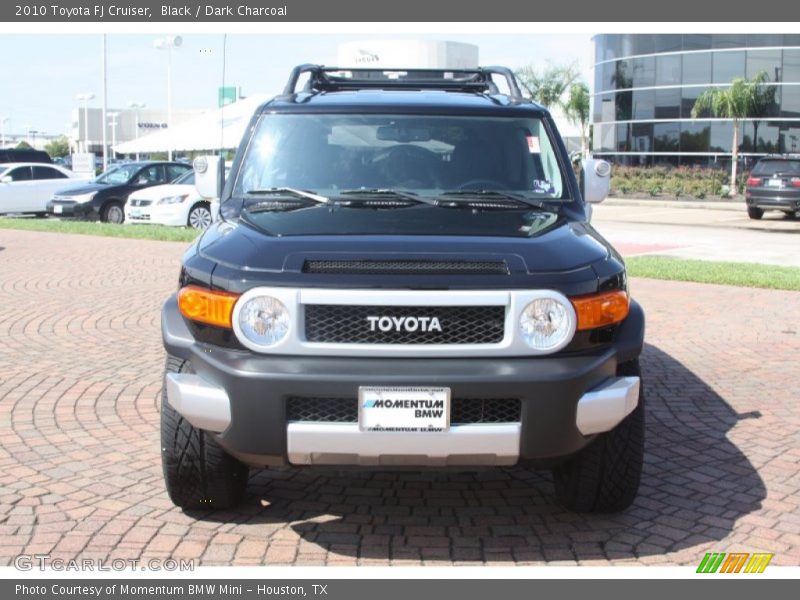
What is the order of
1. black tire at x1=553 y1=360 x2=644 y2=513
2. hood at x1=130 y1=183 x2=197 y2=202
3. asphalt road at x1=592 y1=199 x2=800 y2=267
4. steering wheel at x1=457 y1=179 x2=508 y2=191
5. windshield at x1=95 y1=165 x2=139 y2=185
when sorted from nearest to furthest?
black tire at x1=553 y1=360 x2=644 y2=513 → steering wheel at x1=457 y1=179 x2=508 y2=191 → asphalt road at x1=592 y1=199 x2=800 y2=267 → hood at x1=130 y1=183 x2=197 y2=202 → windshield at x1=95 y1=165 x2=139 y2=185

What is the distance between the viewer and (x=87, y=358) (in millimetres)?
7344

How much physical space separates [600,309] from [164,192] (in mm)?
17195

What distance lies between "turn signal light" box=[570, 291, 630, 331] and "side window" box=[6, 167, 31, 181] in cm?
2493

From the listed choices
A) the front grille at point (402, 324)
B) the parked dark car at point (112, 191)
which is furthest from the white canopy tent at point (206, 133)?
the front grille at point (402, 324)

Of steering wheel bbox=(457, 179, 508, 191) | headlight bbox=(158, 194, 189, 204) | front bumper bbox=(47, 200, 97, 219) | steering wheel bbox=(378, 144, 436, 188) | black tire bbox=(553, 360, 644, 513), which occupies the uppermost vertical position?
steering wheel bbox=(378, 144, 436, 188)

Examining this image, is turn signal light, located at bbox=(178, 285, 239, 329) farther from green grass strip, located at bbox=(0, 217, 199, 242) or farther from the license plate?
green grass strip, located at bbox=(0, 217, 199, 242)

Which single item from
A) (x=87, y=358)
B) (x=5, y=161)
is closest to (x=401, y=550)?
(x=87, y=358)

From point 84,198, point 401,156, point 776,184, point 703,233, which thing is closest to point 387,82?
point 401,156

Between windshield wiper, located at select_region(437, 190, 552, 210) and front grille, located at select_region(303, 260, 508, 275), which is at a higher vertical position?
windshield wiper, located at select_region(437, 190, 552, 210)

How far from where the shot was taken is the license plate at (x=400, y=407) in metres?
3.53

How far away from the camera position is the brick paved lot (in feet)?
12.9

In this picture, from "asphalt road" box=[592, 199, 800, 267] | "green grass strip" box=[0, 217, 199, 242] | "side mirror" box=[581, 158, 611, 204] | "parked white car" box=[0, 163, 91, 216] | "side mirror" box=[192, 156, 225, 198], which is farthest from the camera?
"parked white car" box=[0, 163, 91, 216]

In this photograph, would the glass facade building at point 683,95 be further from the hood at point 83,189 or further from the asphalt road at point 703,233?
the hood at point 83,189

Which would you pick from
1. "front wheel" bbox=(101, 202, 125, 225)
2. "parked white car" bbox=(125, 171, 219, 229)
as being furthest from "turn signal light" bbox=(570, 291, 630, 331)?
"front wheel" bbox=(101, 202, 125, 225)
